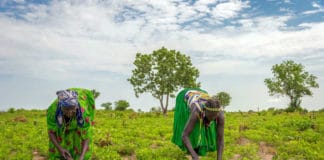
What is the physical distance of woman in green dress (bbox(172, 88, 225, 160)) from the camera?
18.2 feet

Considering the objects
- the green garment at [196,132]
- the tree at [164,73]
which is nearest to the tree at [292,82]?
the tree at [164,73]

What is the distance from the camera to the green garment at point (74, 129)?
5258 millimetres

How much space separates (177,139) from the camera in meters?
7.18

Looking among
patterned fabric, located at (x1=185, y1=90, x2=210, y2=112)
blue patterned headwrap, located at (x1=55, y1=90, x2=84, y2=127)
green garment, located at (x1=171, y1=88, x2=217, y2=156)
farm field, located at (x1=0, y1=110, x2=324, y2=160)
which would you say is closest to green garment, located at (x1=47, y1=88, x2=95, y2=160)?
blue patterned headwrap, located at (x1=55, y1=90, x2=84, y2=127)

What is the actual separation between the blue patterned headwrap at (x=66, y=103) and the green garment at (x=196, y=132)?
7.17ft

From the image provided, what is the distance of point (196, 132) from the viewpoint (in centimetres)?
653

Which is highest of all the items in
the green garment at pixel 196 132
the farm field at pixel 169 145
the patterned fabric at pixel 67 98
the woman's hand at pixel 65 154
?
the patterned fabric at pixel 67 98

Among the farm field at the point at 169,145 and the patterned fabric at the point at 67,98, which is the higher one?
the patterned fabric at the point at 67,98

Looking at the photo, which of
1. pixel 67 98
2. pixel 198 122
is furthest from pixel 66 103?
pixel 198 122

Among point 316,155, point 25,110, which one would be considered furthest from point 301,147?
point 25,110

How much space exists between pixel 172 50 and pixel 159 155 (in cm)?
2045

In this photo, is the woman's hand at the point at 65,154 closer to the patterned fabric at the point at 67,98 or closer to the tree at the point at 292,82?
the patterned fabric at the point at 67,98

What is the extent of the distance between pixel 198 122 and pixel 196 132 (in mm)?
566

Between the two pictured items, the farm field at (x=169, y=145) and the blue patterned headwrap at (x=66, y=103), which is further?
the farm field at (x=169, y=145)
